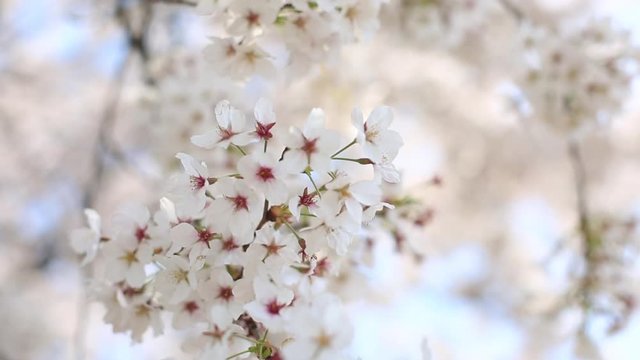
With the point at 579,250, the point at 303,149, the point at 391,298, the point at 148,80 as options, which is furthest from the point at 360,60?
the point at 303,149

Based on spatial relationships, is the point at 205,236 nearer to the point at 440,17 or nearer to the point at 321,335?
the point at 321,335

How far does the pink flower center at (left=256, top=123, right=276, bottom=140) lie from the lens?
0.98m

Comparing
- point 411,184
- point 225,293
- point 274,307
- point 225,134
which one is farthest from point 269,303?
point 411,184

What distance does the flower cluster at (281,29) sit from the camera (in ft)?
4.10

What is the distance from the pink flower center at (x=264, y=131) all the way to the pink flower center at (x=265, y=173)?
5 centimetres

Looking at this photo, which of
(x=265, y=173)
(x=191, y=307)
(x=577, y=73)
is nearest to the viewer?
(x=265, y=173)

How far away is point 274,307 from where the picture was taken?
0.88m

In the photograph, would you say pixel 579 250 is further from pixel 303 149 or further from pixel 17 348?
pixel 17 348

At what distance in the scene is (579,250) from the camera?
2.05 metres

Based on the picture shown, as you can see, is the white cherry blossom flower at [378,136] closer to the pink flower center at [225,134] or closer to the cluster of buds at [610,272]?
the pink flower center at [225,134]

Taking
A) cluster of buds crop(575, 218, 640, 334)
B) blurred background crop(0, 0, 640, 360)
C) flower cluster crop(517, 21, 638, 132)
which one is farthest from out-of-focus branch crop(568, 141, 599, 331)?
blurred background crop(0, 0, 640, 360)

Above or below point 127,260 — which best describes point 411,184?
above

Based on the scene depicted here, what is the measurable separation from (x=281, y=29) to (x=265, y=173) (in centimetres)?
43

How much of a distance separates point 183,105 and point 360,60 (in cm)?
159
